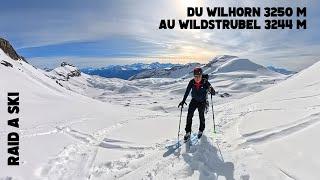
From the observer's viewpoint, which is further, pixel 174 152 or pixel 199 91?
pixel 199 91

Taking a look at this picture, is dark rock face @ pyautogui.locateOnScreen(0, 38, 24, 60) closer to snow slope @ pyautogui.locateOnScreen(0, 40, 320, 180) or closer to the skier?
snow slope @ pyautogui.locateOnScreen(0, 40, 320, 180)

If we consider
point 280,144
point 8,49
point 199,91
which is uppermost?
point 8,49

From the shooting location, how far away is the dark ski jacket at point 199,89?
16.6 metres

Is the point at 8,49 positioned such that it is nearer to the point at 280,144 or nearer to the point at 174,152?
the point at 174,152

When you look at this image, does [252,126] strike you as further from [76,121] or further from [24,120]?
[24,120]

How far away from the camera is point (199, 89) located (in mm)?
16703

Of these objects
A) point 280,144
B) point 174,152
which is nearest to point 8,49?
point 174,152

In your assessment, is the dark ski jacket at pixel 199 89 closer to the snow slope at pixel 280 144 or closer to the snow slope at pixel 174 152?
the snow slope at pixel 174 152

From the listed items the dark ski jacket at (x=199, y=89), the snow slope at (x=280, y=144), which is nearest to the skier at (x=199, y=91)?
the dark ski jacket at (x=199, y=89)

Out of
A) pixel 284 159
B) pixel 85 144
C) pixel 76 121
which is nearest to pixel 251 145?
pixel 284 159

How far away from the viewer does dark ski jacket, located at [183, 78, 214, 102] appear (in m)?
16.6

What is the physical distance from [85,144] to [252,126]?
26.7 ft

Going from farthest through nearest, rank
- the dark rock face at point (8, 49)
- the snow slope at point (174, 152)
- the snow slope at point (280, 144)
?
the dark rock face at point (8, 49)
the snow slope at point (174, 152)
the snow slope at point (280, 144)

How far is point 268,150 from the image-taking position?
13.9 meters
